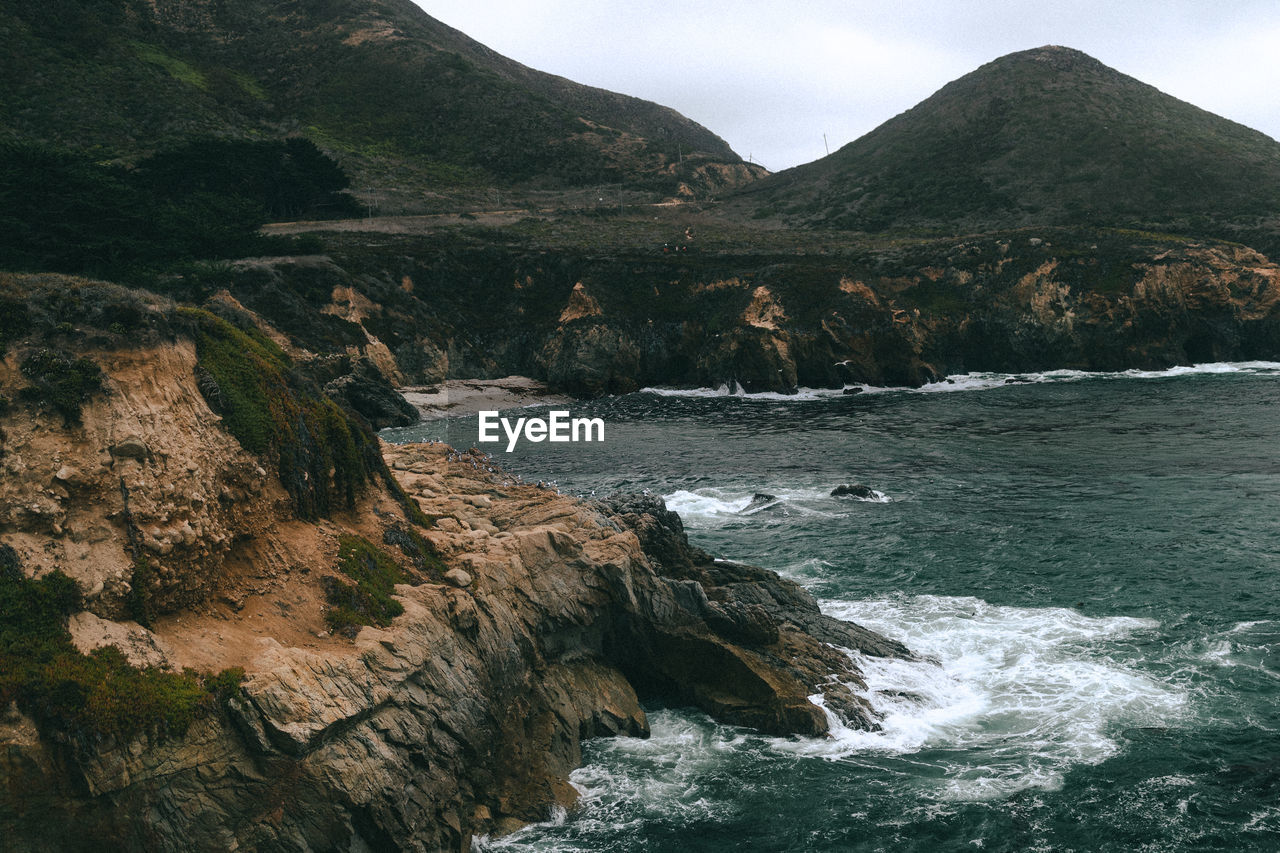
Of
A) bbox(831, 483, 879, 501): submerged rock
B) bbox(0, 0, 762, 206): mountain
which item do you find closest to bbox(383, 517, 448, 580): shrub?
bbox(831, 483, 879, 501): submerged rock

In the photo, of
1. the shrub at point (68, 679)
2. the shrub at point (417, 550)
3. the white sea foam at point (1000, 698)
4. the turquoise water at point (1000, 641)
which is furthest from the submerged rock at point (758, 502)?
the shrub at point (68, 679)

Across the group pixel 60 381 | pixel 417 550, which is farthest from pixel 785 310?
pixel 60 381

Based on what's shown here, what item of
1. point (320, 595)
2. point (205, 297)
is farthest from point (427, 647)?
point (205, 297)

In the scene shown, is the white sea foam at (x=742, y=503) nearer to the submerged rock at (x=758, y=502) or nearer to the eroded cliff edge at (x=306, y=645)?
the submerged rock at (x=758, y=502)

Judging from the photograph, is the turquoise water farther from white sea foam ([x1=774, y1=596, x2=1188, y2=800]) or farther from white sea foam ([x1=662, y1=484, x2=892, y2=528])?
white sea foam ([x1=662, y1=484, x2=892, y2=528])

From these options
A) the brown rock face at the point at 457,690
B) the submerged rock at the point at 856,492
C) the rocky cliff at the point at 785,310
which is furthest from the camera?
the rocky cliff at the point at 785,310

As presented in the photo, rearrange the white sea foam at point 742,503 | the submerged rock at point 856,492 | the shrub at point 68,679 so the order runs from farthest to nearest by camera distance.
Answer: the submerged rock at point 856,492
the white sea foam at point 742,503
the shrub at point 68,679
